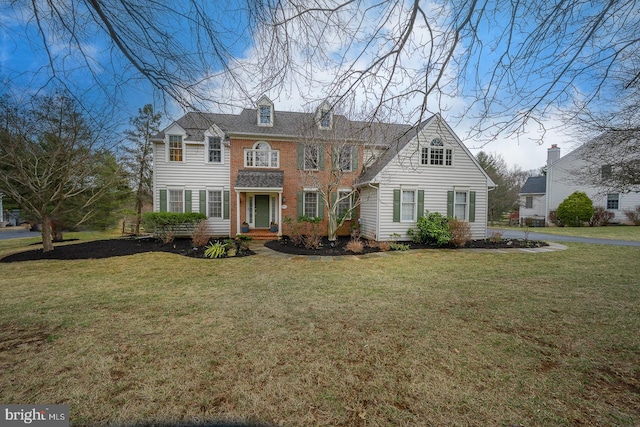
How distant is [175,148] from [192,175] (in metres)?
1.69

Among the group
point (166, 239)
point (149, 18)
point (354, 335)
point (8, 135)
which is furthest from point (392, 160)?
point (8, 135)

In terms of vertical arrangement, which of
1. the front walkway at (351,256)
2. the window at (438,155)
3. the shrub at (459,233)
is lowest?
the front walkway at (351,256)

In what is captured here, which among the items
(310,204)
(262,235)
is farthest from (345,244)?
(262,235)

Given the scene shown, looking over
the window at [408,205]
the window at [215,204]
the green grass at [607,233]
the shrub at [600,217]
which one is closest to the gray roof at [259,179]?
the window at [215,204]

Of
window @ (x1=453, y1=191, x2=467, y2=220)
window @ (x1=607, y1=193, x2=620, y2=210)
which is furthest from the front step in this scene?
window @ (x1=607, y1=193, x2=620, y2=210)

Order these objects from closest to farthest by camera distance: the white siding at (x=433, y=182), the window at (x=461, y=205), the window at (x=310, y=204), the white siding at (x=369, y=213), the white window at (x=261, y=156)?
the white siding at (x=433, y=182)
the white siding at (x=369, y=213)
the window at (x=461, y=205)
the white window at (x=261, y=156)
the window at (x=310, y=204)

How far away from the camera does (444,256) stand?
945 centimetres

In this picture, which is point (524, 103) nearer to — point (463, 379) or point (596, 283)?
point (463, 379)

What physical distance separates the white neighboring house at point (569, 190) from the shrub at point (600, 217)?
57 centimetres

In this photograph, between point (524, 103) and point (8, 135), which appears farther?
point (8, 135)

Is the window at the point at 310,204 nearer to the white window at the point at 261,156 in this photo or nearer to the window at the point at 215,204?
the white window at the point at 261,156

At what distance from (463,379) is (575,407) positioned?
87cm

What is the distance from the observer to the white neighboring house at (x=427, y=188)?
11922mm

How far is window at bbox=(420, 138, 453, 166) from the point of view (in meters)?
12.3
